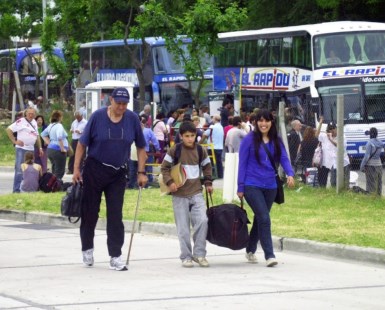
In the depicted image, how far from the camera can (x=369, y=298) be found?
33.2ft

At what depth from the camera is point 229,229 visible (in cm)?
1222

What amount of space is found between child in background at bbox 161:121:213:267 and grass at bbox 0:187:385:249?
2.06 meters

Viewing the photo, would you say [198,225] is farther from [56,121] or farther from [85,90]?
Answer: [85,90]

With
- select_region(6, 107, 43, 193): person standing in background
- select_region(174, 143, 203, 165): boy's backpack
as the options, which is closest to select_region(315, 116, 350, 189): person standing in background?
select_region(6, 107, 43, 193): person standing in background

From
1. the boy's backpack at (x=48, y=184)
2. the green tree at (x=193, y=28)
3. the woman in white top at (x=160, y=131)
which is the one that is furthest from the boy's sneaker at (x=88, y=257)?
the green tree at (x=193, y=28)

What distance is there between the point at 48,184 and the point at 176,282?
35.2ft

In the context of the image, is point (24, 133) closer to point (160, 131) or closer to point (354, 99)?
point (160, 131)

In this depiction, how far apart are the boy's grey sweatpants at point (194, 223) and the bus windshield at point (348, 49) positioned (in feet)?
72.6

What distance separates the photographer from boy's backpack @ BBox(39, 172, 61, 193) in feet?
70.2

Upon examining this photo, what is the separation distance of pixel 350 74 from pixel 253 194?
70.9 ft

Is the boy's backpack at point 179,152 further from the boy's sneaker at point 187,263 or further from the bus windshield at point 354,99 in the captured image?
the bus windshield at point 354,99

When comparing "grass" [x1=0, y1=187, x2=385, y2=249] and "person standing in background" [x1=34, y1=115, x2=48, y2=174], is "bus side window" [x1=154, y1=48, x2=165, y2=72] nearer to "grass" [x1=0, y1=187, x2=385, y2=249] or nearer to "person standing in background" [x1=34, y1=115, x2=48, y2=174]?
"person standing in background" [x1=34, y1=115, x2=48, y2=174]

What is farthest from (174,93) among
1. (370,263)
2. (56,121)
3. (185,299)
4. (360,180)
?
(185,299)

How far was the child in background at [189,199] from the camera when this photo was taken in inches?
482
